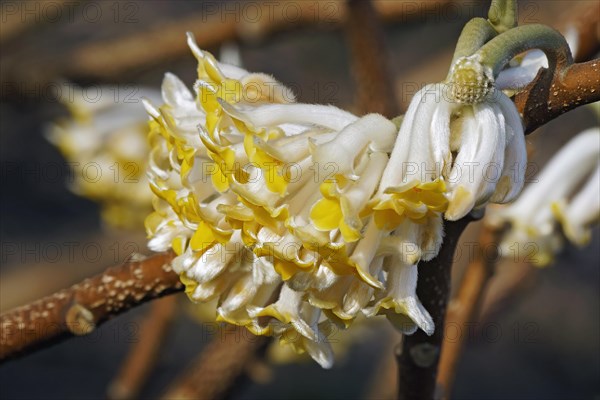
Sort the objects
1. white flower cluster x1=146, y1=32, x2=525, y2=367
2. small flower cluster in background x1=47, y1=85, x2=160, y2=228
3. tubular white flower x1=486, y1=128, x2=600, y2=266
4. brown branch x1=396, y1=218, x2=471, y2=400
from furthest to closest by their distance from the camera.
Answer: small flower cluster in background x1=47, y1=85, x2=160, y2=228
tubular white flower x1=486, y1=128, x2=600, y2=266
brown branch x1=396, y1=218, x2=471, y2=400
white flower cluster x1=146, y1=32, x2=525, y2=367

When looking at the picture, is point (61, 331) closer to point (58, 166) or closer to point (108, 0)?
point (58, 166)

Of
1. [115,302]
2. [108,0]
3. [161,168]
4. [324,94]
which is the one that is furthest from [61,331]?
[108,0]

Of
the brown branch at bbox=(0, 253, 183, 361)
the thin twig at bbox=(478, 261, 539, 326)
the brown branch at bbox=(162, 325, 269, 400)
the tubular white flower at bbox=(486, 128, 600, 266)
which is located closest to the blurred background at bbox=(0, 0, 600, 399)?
the thin twig at bbox=(478, 261, 539, 326)

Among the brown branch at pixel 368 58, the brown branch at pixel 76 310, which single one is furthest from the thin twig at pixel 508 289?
the brown branch at pixel 76 310

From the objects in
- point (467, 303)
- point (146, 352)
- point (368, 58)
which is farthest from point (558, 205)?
point (146, 352)

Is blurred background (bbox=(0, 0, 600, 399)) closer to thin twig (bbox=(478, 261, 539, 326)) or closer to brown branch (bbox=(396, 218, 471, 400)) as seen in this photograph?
thin twig (bbox=(478, 261, 539, 326))

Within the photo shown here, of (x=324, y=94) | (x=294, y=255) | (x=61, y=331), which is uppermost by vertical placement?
(x=294, y=255)
